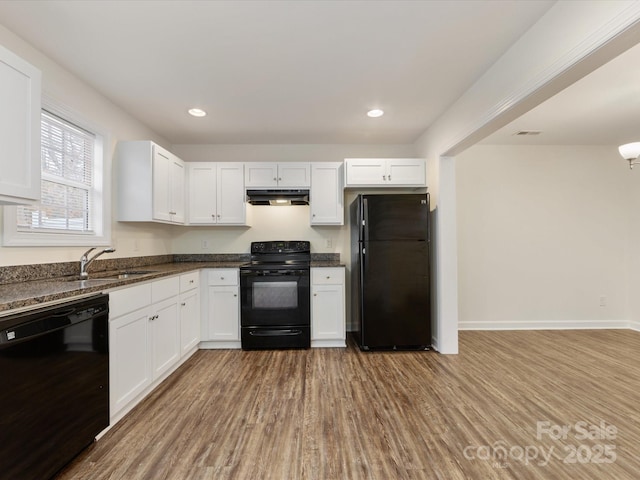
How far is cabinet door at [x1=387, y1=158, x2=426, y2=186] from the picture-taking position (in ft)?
11.2

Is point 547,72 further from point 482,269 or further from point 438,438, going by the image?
point 482,269

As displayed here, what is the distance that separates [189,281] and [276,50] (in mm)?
2217

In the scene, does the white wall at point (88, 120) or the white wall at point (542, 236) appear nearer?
the white wall at point (88, 120)

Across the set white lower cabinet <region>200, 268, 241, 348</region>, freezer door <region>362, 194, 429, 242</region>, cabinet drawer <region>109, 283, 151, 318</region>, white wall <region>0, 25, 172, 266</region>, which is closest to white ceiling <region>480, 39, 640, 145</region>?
freezer door <region>362, 194, 429, 242</region>

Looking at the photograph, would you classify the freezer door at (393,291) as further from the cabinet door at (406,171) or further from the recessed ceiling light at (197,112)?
the recessed ceiling light at (197,112)

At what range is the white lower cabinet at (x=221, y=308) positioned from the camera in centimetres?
323

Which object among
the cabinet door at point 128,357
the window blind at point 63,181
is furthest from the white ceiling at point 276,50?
the cabinet door at point 128,357

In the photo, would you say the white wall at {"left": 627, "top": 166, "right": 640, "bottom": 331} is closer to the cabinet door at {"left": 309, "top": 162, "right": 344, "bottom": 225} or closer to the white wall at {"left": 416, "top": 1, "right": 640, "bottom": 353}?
the white wall at {"left": 416, "top": 1, "right": 640, "bottom": 353}

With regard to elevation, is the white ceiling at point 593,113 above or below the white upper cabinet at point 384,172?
above

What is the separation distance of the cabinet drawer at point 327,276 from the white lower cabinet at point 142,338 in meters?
1.35

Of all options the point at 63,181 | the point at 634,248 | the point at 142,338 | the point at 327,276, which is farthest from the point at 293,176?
the point at 634,248

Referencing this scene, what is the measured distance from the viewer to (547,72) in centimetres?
163

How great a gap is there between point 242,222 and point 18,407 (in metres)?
2.57

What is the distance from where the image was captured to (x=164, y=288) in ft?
8.02
